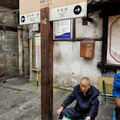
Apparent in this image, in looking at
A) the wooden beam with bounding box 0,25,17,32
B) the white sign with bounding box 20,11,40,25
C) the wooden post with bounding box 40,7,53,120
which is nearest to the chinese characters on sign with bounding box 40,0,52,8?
the wooden post with bounding box 40,7,53,120

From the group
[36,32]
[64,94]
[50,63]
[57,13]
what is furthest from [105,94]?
[36,32]

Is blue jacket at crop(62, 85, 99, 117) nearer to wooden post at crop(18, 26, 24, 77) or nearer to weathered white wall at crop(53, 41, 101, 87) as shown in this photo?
weathered white wall at crop(53, 41, 101, 87)

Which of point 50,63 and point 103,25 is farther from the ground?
point 103,25

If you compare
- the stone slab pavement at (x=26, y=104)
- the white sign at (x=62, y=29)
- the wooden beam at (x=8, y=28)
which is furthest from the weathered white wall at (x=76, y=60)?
the wooden beam at (x=8, y=28)

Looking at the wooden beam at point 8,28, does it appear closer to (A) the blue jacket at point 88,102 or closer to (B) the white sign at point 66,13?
(B) the white sign at point 66,13

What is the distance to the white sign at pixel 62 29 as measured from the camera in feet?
17.9

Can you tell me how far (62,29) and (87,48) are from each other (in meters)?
1.50

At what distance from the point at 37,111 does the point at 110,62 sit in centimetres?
300

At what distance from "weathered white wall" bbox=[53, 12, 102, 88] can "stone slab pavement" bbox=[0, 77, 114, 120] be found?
2.06ft

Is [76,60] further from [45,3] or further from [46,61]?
[45,3]

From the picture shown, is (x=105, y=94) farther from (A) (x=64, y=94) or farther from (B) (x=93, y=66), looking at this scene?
(A) (x=64, y=94)

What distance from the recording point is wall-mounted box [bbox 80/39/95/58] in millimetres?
4828

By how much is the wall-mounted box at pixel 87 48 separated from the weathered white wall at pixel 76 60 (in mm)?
190

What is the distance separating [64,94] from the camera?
5.30m
